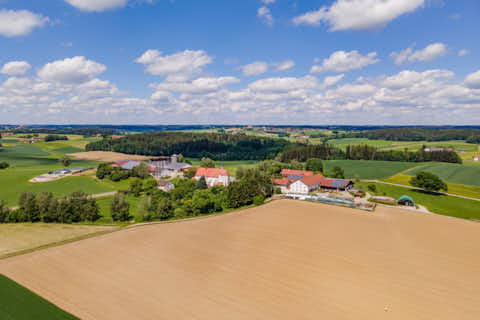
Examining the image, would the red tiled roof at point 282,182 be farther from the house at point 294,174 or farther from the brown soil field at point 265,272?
the brown soil field at point 265,272

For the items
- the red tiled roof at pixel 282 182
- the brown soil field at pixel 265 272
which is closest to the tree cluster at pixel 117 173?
the red tiled roof at pixel 282 182

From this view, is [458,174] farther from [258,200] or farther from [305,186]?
[258,200]

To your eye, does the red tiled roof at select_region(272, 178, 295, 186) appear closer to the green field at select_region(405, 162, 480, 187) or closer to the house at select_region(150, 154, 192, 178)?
the house at select_region(150, 154, 192, 178)

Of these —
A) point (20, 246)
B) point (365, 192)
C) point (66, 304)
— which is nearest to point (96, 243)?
point (20, 246)

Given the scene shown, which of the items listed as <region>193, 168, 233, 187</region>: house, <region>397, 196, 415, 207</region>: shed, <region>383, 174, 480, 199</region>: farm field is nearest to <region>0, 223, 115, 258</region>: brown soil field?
<region>193, 168, 233, 187</region>: house

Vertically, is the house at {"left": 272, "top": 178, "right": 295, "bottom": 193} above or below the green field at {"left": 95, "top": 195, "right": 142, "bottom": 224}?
above

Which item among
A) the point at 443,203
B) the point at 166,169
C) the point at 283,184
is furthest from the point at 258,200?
the point at 166,169
